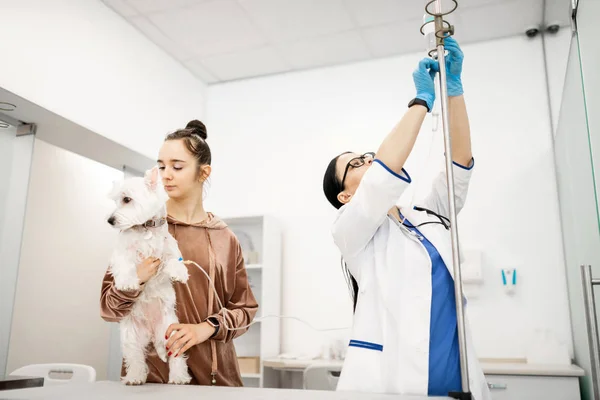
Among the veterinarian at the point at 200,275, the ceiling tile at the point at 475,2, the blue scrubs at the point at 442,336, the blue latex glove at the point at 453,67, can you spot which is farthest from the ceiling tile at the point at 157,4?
the blue scrubs at the point at 442,336

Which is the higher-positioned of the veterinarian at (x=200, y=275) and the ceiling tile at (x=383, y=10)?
the ceiling tile at (x=383, y=10)

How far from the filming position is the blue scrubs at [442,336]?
1260 millimetres

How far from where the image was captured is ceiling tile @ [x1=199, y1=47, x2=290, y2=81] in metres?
4.25

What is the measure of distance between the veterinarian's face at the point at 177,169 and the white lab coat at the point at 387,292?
1.67 feet

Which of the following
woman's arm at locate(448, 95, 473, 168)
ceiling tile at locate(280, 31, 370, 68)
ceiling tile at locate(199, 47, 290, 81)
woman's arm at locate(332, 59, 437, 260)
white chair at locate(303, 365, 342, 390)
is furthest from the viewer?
ceiling tile at locate(199, 47, 290, 81)

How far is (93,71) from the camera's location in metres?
3.36

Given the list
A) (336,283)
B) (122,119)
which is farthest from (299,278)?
(122,119)

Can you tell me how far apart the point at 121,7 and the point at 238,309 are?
283 centimetres

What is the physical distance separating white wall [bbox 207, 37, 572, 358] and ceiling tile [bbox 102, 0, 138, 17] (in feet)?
4.29

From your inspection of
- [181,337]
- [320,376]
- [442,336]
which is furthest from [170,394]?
[320,376]

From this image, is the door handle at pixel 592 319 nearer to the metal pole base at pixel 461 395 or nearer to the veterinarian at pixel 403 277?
the veterinarian at pixel 403 277

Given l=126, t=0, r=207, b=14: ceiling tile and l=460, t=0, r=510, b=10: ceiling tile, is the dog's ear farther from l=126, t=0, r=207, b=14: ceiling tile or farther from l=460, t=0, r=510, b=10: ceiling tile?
l=460, t=0, r=510, b=10: ceiling tile

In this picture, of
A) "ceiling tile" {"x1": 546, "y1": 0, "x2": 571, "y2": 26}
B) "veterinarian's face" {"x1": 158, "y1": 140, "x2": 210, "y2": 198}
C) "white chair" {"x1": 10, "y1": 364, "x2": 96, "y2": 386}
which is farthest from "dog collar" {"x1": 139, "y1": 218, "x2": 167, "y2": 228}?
"ceiling tile" {"x1": 546, "y1": 0, "x2": 571, "y2": 26}

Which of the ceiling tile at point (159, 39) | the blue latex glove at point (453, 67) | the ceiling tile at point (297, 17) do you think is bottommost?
the blue latex glove at point (453, 67)
